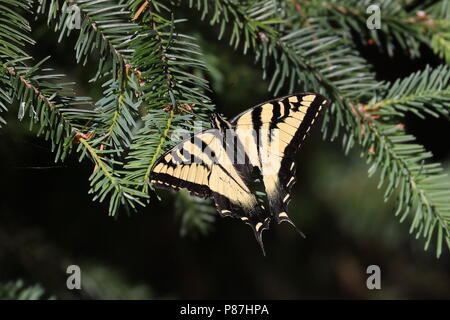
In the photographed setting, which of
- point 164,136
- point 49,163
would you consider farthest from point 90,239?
point 164,136

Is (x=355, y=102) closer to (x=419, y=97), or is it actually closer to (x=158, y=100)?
(x=419, y=97)

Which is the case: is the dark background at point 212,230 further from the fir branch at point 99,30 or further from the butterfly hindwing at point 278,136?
the butterfly hindwing at point 278,136

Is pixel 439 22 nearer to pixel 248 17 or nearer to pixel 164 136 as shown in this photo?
pixel 248 17

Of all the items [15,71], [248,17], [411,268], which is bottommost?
[411,268]

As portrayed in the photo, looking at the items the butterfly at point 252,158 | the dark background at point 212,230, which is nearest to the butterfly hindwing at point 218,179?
the butterfly at point 252,158

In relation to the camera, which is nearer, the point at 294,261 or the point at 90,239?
the point at 90,239

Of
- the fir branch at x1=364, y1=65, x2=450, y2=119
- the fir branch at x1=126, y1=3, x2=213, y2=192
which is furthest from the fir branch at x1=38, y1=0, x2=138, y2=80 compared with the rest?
the fir branch at x1=364, y1=65, x2=450, y2=119
